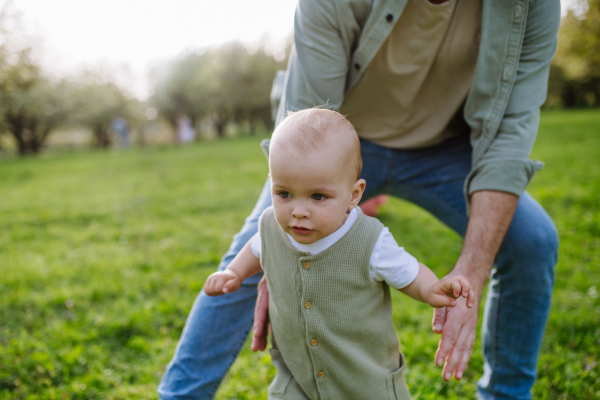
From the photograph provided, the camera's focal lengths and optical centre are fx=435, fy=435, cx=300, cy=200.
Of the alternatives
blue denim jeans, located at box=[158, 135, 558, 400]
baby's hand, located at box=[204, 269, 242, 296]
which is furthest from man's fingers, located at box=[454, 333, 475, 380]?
baby's hand, located at box=[204, 269, 242, 296]

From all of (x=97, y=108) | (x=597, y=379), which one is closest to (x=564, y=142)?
(x=597, y=379)

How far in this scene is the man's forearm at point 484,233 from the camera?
1.65 metres

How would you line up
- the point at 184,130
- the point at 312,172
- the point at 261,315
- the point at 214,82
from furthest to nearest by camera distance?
the point at 214,82, the point at 184,130, the point at 261,315, the point at 312,172

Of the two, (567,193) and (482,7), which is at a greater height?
(482,7)

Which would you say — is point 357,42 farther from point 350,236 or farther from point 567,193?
point 567,193

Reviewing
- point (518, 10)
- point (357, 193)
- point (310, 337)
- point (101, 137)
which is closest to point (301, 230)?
point (357, 193)

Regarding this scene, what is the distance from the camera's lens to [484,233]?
1691mm

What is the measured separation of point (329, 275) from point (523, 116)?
3.71ft

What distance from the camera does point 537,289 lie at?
1842mm

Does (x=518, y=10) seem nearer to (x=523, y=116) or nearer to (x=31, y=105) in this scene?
(x=523, y=116)

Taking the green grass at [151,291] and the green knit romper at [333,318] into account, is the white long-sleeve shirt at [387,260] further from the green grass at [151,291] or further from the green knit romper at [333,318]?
the green grass at [151,291]

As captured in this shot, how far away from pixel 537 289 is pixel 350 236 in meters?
0.98

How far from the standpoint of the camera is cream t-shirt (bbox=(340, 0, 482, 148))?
6.36ft

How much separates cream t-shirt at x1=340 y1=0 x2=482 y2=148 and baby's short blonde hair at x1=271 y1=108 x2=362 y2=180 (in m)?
0.78
